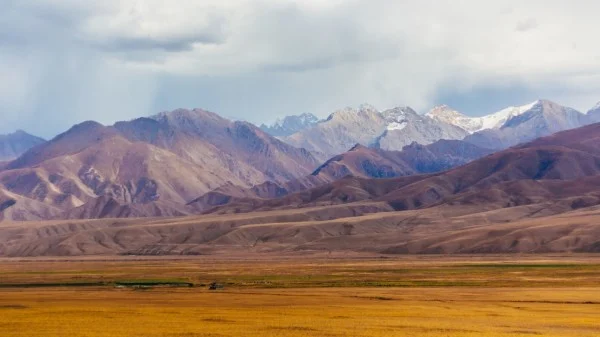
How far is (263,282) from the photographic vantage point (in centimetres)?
13050

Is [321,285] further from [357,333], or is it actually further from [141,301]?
[357,333]

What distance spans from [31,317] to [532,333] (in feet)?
132

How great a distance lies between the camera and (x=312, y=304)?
9212 centimetres

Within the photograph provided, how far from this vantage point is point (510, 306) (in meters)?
90.1

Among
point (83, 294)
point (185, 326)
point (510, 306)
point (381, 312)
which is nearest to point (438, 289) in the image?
point (510, 306)

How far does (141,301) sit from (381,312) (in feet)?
88.4

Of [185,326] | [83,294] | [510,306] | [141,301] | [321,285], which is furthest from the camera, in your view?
[321,285]

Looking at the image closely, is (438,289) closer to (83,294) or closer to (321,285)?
(321,285)

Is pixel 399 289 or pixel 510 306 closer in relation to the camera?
pixel 510 306

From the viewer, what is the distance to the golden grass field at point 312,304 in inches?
2805

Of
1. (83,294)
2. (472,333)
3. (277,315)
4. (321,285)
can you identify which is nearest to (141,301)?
(83,294)

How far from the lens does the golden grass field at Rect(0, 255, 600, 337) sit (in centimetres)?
7125

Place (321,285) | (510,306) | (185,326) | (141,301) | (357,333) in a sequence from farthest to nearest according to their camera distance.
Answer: (321,285) → (141,301) → (510,306) → (185,326) → (357,333)

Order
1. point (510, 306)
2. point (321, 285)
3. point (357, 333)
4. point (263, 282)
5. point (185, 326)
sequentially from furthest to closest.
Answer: point (263, 282)
point (321, 285)
point (510, 306)
point (185, 326)
point (357, 333)
